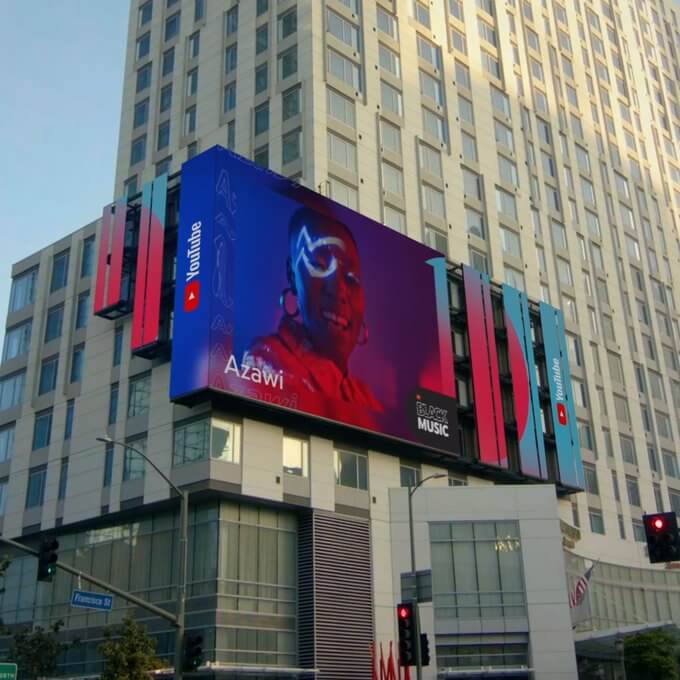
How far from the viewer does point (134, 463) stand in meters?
50.4

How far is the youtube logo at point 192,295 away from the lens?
4700 cm

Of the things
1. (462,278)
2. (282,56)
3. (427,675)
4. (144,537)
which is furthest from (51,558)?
(282,56)

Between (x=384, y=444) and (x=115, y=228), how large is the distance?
20.4 m

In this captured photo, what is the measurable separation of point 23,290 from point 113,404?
1616cm

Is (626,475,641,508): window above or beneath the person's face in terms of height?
beneath

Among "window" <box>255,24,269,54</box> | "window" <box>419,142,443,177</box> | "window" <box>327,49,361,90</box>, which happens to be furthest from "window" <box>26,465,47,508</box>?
"window" <box>419,142,443,177</box>

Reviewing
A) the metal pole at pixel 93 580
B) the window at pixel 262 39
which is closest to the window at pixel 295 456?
the metal pole at pixel 93 580

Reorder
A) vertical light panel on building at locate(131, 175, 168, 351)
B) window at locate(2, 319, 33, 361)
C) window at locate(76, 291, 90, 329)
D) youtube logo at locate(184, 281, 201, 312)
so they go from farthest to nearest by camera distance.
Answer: window at locate(2, 319, 33, 361) < window at locate(76, 291, 90, 329) < vertical light panel on building at locate(131, 175, 168, 351) < youtube logo at locate(184, 281, 201, 312)

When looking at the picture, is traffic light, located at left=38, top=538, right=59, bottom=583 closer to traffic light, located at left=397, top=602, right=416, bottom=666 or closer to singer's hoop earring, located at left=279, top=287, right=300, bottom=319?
traffic light, located at left=397, top=602, right=416, bottom=666

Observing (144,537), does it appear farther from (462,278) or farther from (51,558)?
(462,278)

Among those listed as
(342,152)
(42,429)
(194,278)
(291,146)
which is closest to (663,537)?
(194,278)

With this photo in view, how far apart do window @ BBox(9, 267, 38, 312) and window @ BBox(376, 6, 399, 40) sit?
30.6 m

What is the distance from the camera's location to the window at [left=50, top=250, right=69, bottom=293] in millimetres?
62562

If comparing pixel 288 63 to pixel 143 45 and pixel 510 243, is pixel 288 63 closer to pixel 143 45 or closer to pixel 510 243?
pixel 143 45
